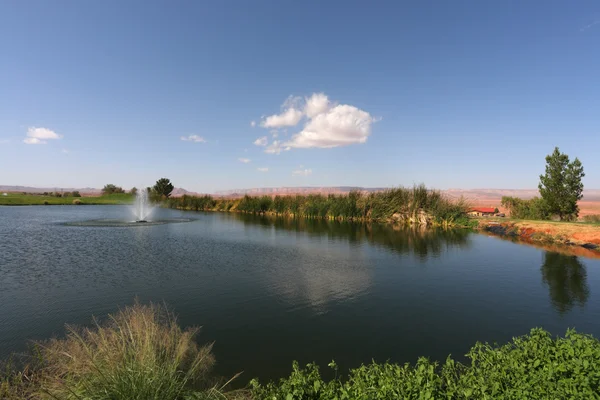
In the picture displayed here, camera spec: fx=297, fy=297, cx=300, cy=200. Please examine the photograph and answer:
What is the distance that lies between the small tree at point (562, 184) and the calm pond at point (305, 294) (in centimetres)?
1753

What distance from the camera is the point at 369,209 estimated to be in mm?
48906

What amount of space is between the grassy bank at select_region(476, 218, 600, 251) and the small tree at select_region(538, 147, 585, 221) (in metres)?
4.97

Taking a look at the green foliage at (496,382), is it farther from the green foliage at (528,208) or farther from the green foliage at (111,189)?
the green foliage at (111,189)


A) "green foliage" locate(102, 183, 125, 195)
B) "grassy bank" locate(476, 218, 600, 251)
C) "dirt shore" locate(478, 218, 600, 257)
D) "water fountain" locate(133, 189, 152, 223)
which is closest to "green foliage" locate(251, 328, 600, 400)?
"dirt shore" locate(478, 218, 600, 257)

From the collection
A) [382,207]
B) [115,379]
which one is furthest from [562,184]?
[115,379]

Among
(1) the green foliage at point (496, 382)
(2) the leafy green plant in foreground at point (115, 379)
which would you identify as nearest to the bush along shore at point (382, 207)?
(1) the green foliage at point (496, 382)

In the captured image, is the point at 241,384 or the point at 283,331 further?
the point at 283,331

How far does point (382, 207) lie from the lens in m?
47.3

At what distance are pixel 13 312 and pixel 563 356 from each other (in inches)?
638

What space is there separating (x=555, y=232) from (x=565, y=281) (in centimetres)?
1696

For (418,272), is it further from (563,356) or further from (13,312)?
(13,312)

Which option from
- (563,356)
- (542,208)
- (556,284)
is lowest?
(556,284)

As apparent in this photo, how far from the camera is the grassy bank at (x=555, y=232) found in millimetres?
26547

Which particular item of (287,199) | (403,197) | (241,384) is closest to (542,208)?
(403,197)
